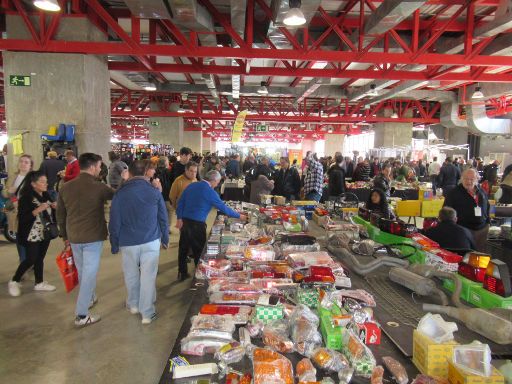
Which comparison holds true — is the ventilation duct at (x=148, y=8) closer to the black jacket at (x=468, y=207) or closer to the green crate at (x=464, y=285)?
the black jacket at (x=468, y=207)

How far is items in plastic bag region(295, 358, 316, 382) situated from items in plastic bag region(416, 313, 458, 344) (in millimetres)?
556

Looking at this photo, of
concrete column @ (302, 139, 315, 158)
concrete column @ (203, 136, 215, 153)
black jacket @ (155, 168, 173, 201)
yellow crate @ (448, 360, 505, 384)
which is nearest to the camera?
yellow crate @ (448, 360, 505, 384)

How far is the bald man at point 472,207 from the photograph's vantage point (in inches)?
183

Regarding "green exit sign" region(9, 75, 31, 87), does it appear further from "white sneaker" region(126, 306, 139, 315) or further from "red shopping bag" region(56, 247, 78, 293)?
"white sneaker" region(126, 306, 139, 315)

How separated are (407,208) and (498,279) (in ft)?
19.4

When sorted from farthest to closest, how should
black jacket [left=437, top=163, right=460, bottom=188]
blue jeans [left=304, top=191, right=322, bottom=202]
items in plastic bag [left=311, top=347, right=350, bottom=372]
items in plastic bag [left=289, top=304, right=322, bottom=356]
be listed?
black jacket [left=437, top=163, right=460, bottom=188], blue jeans [left=304, top=191, right=322, bottom=202], items in plastic bag [left=289, top=304, right=322, bottom=356], items in plastic bag [left=311, top=347, right=350, bottom=372]

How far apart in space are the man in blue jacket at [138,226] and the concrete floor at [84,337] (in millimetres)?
421

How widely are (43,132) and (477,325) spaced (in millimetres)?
7316

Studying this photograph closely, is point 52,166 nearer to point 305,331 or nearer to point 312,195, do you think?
point 312,195

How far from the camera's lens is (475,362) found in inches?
61.4

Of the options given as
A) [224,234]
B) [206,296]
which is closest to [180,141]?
[224,234]

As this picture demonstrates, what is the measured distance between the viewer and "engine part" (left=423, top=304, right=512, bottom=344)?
1.93 m

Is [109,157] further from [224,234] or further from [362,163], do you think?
[362,163]

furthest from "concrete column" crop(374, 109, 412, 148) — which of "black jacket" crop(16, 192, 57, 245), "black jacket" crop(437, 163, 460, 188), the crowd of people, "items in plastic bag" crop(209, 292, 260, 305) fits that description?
"items in plastic bag" crop(209, 292, 260, 305)
